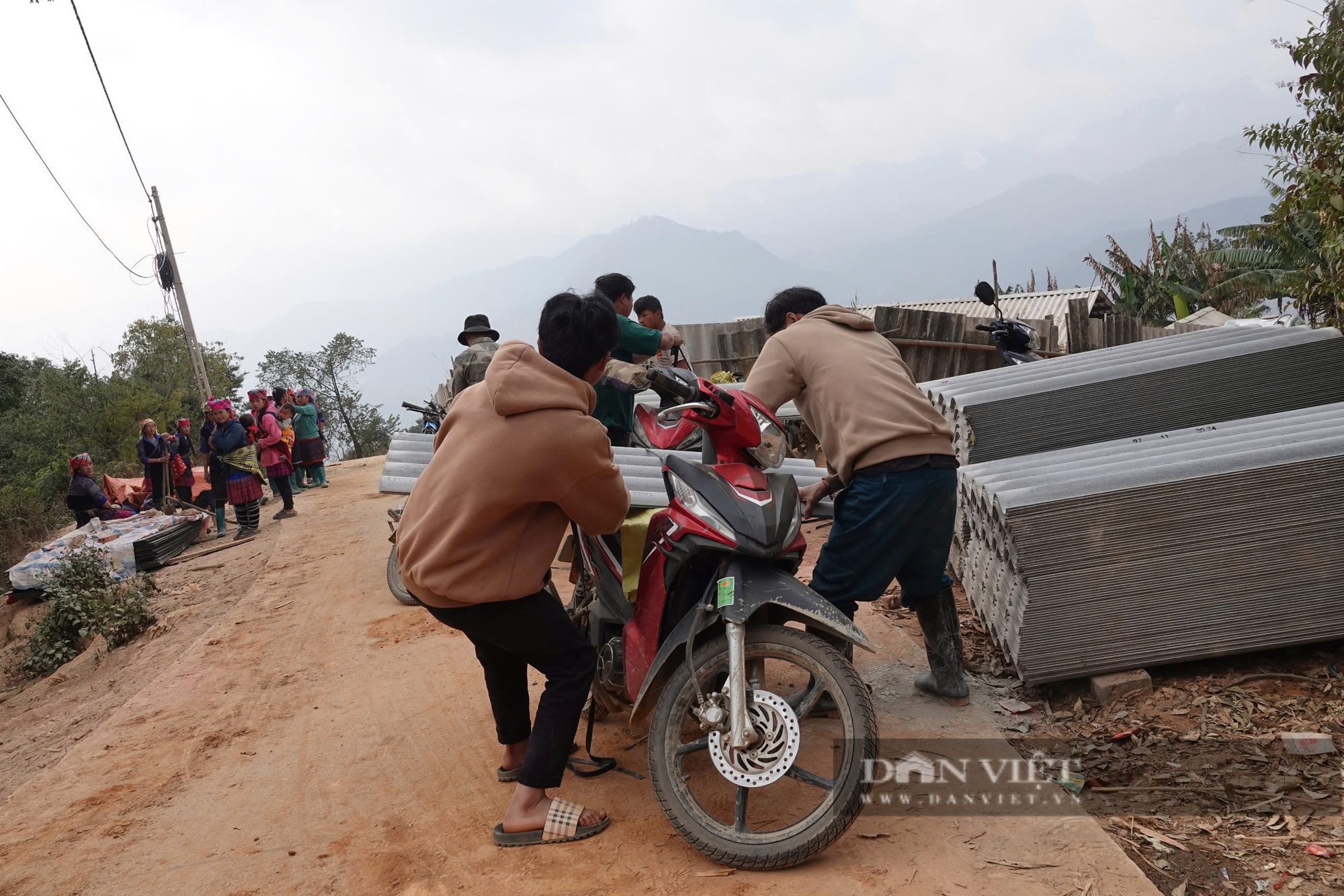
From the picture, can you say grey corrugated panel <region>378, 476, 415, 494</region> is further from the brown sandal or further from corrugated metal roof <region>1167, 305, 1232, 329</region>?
corrugated metal roof <region>1167, 305, 1232, 329</region>

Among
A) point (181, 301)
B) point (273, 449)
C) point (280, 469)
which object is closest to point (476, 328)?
point (273, 449)

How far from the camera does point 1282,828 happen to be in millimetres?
2738

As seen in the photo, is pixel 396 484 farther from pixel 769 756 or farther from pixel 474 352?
pixel 769 756

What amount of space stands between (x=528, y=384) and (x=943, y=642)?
7.11 ft

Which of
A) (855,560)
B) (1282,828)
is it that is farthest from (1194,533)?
(855,560)

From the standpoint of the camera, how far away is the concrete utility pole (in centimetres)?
1984

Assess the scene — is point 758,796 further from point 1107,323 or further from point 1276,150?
point 1107,323

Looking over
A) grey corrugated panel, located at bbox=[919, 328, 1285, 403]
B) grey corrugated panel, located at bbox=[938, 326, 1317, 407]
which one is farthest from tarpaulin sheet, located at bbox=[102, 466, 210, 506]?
grey corrugated panel, located at bbox=[938, 326, 1317, 407]

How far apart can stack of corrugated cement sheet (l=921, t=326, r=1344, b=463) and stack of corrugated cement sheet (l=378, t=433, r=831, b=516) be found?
990 mm

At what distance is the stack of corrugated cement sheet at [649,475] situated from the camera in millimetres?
4812

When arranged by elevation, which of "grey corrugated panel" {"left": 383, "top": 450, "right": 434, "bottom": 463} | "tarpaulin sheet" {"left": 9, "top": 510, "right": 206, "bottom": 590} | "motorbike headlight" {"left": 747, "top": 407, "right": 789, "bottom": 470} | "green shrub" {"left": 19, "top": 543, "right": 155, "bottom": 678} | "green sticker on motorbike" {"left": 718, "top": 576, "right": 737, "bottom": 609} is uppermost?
"motorbike headlight" {"left": 747, "top": 407, "right": 789, "bottom": 470}

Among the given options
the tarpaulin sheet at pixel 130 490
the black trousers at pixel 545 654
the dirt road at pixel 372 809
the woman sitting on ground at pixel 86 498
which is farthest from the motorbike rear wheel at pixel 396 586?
the tarpaulin sheet at pixel 130 490

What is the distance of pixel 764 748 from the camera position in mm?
2729

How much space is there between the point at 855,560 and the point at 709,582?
2.43ft
